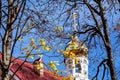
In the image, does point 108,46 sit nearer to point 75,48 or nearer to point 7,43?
→ point 75,48

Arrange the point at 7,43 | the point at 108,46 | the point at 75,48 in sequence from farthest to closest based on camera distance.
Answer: the point at 75,48
the point at 108,46
the point at 7,43

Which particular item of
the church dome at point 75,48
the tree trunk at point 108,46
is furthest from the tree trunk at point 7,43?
the tree trunk at point 108,46

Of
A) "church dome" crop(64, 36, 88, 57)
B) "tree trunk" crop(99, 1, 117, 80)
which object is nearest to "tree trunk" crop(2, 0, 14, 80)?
"church dome" crop(64, 36, 88, 57)

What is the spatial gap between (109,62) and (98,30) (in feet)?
4.09

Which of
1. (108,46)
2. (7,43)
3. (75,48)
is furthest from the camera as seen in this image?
(75,48)

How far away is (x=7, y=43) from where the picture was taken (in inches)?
485

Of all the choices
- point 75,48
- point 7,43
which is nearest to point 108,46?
point 75,48

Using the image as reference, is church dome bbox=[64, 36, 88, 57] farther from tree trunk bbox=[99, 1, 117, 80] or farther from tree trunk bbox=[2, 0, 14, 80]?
tree trunk bbox=[2, 0, 14, 80]

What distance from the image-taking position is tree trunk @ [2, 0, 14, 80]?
11961 mm

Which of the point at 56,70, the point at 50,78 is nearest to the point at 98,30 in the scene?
the point at 56,70

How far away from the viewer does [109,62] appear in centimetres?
1448

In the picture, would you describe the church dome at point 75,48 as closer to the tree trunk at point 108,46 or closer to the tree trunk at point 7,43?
the tree trunk at point 108,46

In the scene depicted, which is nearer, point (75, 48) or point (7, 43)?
point (7, 43)

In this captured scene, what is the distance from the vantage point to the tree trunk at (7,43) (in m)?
12.0
